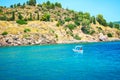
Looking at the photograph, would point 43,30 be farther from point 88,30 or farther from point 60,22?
point 88,30

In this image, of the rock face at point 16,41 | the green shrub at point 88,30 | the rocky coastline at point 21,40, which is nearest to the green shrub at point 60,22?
the green shrub at point 88,30

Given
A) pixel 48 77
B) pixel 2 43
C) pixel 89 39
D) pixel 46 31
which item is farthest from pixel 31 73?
pixel 89 39

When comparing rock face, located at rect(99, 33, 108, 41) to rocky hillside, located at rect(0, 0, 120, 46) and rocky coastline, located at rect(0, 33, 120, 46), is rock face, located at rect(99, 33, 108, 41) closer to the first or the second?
rocky hillside, located at rect(0, 0, 120, 46)

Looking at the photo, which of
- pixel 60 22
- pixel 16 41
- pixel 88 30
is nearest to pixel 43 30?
pixel 60 22

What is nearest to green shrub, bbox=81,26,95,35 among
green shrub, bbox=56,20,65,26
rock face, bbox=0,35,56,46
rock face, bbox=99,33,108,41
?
rock face, bbox=99,33,108,41

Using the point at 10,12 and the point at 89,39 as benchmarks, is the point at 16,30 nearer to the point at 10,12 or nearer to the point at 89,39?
the point at 10,12

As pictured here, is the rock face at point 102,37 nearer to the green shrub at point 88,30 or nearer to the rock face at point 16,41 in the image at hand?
the green shrub at point 88,30

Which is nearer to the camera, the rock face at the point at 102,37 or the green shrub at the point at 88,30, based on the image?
the rock face at the point at 102,37

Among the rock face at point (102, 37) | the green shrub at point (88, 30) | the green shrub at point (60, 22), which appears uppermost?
the green shrub at point (60, 22)

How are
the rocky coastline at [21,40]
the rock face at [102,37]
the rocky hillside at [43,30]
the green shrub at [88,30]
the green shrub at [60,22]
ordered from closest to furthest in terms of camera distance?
the rocky coastline at [21,40], the rocky hillside at [43,30], the rock face at [102,37], the green shrub at [60,22], the green shrub at [88,30]

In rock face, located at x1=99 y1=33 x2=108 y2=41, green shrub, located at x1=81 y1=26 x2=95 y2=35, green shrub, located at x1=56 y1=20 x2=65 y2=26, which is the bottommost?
rock face, located at x1=99 y1=33 x2=108 y2=41

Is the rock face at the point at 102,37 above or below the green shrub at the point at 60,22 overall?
below

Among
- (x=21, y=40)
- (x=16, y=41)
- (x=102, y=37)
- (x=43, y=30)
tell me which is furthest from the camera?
(x=102, y=37)

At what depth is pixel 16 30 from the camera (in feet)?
506
